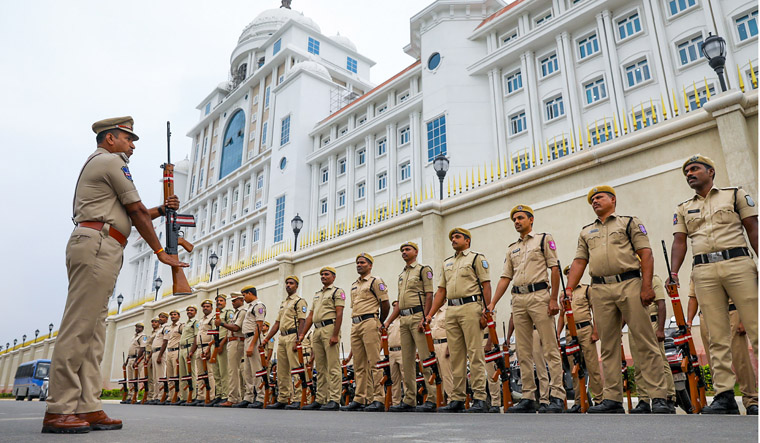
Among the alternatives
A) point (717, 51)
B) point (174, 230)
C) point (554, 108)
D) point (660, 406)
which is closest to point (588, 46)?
point (554, 108)

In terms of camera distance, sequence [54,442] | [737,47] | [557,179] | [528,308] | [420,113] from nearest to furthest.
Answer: [54,442] < [528,308] < [557,179] < [737,47] < [420,113]

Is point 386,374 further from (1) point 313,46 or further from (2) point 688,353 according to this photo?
(1) point 313,46

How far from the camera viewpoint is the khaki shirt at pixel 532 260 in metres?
5.81

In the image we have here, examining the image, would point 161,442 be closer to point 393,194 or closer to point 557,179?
point 557,179

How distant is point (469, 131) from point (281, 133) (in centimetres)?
1573

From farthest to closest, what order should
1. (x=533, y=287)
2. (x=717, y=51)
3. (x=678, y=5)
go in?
(x=678, y=5)
(x=717, y=51)
(x=533, y=287)

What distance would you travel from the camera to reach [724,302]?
452cm

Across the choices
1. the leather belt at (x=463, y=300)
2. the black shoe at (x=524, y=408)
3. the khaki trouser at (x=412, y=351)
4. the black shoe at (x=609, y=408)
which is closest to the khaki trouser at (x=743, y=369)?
the black shoe at (x=609, y=408)

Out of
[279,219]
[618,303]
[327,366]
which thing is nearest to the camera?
[618,303]

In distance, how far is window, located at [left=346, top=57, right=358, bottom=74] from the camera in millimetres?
42969

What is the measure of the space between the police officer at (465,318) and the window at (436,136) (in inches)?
750

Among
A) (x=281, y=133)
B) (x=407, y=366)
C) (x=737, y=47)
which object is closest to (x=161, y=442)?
(x=407, y=366)

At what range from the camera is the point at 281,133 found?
35969 mm

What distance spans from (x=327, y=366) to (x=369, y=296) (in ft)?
4.51
